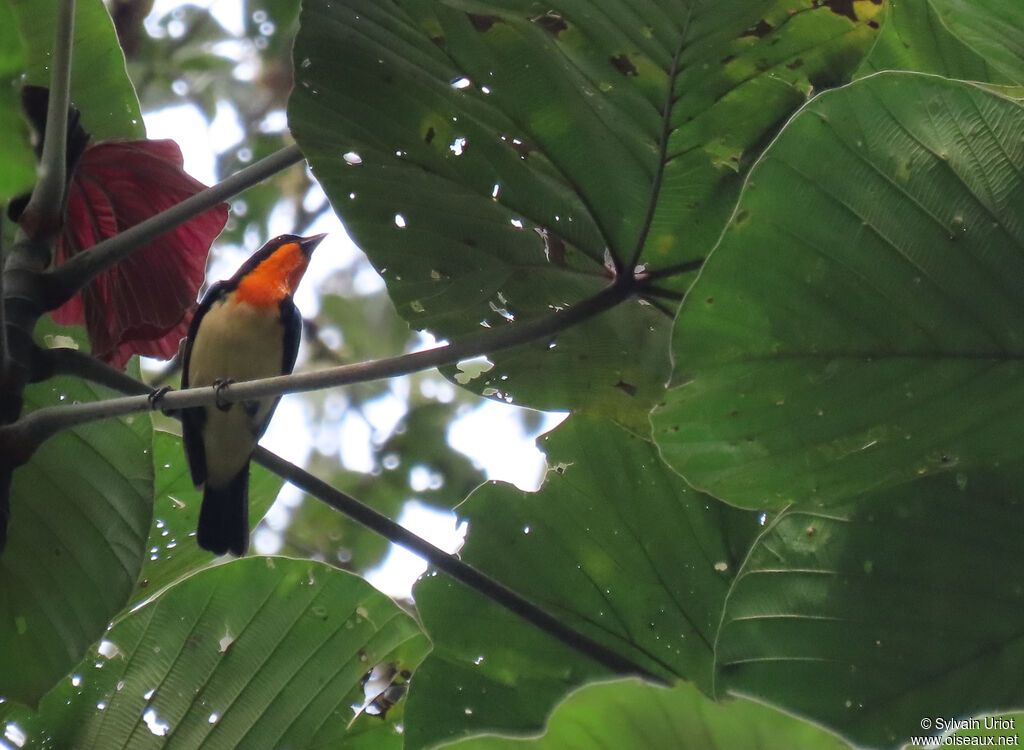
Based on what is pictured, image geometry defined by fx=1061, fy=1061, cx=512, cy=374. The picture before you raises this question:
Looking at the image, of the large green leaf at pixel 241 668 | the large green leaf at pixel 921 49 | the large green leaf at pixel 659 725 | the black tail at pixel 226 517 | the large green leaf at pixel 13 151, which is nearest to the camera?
the large green leaf at pixel 13 151

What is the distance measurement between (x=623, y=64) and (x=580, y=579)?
2.74 ft

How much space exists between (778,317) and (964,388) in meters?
0.24

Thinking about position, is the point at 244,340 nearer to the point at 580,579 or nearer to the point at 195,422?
the point at 195,422

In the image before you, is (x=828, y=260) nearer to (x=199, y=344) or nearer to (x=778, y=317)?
(x=778, y=317)

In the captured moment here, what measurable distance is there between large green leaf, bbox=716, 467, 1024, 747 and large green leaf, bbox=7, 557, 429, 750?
2.41 feet

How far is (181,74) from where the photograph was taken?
474 cm

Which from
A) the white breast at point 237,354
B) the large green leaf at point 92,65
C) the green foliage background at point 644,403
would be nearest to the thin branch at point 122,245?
the green foliage background at point 644,403

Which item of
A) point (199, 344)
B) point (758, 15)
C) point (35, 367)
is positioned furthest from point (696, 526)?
point (199, 344)

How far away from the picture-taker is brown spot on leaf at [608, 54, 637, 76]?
Answer: 1448mm

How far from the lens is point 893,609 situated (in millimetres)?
1276

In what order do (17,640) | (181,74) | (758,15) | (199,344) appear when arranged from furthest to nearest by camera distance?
(181,74) → (199,344) → (17,640) → (758,15)

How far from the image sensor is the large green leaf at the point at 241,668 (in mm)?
1800

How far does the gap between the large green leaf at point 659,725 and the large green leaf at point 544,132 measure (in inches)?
34.4

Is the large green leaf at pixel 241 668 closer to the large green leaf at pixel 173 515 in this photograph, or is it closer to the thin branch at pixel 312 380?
the large green leaf at pixel 173 515
